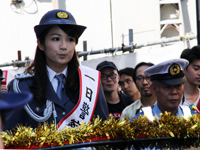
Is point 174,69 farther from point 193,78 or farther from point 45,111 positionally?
point 45,111

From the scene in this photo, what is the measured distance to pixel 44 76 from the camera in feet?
8.75

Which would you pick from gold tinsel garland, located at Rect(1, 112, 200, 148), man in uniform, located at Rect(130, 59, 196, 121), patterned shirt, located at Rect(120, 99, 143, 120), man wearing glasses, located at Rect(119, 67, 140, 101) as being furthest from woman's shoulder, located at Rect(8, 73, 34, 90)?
man wearing glasses, located at Rect(119, 67, 140, 101)

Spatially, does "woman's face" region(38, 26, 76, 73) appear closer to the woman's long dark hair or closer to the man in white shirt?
the woman's long dark hair

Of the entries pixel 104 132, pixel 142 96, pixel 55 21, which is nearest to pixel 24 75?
pixel 55 21

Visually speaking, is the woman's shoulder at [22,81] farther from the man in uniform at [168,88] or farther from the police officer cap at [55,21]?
the man in uniform at [168,88]

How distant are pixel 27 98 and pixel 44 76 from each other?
1.62 m

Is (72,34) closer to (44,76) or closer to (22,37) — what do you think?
(44,76)

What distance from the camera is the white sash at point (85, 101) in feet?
8.46

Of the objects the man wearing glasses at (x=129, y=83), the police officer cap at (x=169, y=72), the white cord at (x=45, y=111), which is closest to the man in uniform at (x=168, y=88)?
the police officer cap at (x=169, y=72)

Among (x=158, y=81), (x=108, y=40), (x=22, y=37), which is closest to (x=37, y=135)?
(x=158, y=81)

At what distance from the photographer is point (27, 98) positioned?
106cm

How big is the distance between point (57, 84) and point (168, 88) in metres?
0.84

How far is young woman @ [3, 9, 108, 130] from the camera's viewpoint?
257 cm

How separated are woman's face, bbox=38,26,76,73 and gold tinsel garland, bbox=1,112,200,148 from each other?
0.74m
